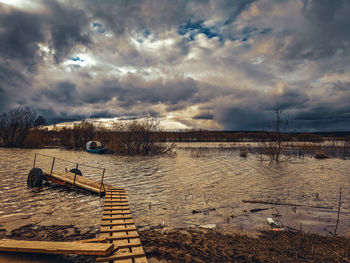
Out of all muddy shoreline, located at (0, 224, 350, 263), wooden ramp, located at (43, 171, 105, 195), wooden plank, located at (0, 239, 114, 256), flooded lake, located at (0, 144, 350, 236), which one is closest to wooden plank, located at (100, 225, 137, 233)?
muddy shoreline, located at (0, 224, 350, 263)

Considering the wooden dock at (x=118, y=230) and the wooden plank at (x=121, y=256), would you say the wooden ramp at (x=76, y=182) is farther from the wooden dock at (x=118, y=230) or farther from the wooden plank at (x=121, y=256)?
the wooden plank at (x=121, y=256)

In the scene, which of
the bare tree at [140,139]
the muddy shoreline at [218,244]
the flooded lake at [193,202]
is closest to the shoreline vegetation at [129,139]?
the bare tree at [140,139]

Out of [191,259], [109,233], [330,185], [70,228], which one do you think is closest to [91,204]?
[70,228]

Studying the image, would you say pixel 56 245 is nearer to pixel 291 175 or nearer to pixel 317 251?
pixel 317 251

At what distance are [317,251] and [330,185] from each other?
9.59 m

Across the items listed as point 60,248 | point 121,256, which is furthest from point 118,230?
point 60,248

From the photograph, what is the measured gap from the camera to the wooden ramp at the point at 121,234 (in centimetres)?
427

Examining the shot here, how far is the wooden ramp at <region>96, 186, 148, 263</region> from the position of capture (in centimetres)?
427

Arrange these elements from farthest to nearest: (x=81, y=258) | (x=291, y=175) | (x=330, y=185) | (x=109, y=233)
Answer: (x=291, y=175) → (x=330, y=185) → (x=109, y=233) → (x=81, y=258)

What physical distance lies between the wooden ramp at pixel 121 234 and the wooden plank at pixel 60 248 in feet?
0.53

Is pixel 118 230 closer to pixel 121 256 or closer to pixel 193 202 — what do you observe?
pixel 121 256

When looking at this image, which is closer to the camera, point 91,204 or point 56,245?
point 56,245

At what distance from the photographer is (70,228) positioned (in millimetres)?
6613

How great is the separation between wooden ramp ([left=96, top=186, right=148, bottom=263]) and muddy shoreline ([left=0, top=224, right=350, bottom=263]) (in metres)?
0.44
